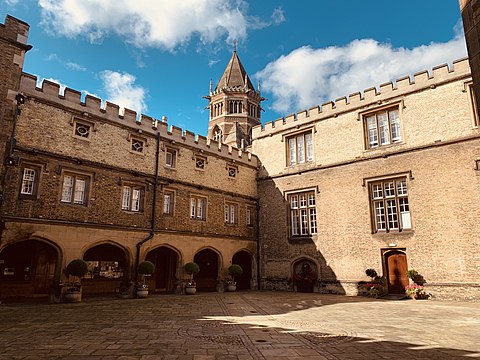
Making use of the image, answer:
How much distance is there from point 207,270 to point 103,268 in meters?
5.86

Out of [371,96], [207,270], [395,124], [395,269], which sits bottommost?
[207,270]

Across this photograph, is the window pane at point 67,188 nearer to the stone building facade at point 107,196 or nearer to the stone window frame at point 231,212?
the stone building facade at point 107,196

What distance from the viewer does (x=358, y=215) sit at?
16906 mm

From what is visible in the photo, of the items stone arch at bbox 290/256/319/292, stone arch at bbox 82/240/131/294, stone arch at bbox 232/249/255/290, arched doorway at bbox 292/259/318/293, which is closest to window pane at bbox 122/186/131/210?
stone arch at bbox 82/240/131/294

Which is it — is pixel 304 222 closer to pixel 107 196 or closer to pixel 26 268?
pixel 107 196

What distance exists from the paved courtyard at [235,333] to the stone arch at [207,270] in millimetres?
8864

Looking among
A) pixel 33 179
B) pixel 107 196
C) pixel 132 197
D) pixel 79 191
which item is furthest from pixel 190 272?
pixel 33 179

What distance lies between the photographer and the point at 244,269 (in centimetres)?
A: 2116

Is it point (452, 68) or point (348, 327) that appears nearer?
point (348, 327)

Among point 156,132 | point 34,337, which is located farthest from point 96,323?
point 156,132

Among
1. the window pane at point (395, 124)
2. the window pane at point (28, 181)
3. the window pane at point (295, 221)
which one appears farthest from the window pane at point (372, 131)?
the window pane at point (28, 181)

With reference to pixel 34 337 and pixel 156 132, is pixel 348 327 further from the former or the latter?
pixel 156 132

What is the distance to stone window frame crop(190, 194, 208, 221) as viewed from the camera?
58.6 feet

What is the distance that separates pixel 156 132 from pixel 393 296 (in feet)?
43.6
